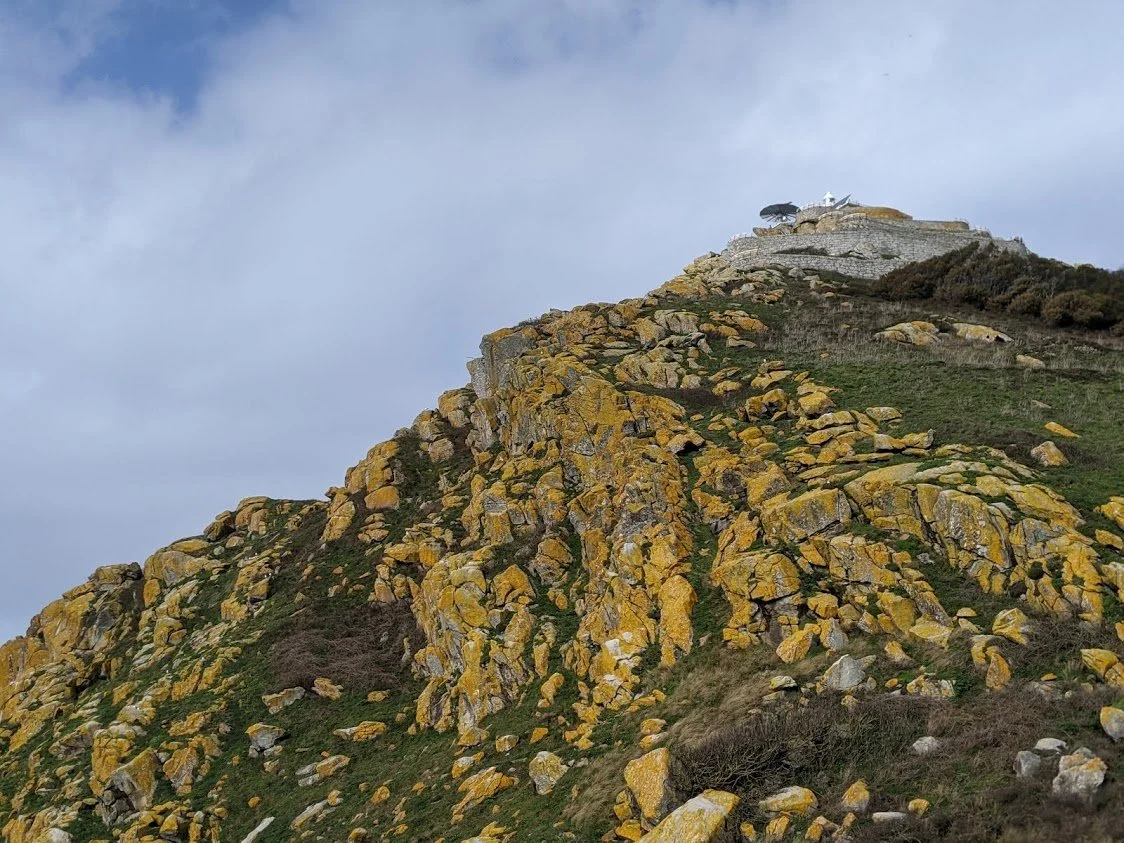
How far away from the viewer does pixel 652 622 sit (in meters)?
22.5

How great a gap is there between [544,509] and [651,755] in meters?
14.9

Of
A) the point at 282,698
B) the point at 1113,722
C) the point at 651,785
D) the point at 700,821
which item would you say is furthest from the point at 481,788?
the point at 1113,722

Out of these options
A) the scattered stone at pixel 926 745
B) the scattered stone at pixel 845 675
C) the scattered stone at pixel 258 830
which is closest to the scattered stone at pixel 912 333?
the scattered stone at pixel 845 675

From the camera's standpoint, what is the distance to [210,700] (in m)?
29.3

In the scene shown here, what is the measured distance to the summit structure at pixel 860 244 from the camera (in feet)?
202

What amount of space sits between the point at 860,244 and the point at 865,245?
0.42 m

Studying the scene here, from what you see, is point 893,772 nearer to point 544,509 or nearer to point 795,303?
point 544,509

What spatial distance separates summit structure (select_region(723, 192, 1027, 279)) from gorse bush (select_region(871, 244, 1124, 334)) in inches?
144

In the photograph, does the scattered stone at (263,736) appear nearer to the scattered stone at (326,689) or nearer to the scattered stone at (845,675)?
the scattered stone at (326,689)

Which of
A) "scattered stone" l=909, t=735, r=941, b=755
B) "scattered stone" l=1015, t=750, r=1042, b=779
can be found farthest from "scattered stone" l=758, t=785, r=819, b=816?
"scattered stone" l=1015, t=750, r=1042, b=779

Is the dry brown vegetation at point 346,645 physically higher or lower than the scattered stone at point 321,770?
higher

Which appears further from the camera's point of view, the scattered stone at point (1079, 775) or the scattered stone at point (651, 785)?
the scattered stone at point (651, 785)

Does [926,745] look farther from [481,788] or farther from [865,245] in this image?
[865,245]

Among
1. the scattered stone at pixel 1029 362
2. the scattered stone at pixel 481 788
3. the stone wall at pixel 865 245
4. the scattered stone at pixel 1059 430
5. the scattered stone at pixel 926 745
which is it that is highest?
the stone wall at pixel 865 245
